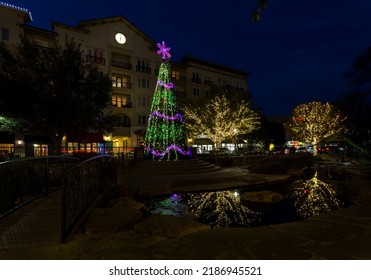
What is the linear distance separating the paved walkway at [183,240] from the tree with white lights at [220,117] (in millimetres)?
29180

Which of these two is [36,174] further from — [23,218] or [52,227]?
[52,227]

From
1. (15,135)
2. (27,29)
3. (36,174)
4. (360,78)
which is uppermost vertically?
(27,29)

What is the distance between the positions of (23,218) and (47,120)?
15.9 metres

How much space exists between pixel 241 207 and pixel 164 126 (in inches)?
485

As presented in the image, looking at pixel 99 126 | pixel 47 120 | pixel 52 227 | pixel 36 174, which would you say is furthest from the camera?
pixel 99 126

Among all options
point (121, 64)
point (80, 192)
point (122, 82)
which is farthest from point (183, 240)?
point (121, 64)

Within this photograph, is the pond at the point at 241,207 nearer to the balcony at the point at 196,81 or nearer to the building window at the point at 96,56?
the building window at the point at 96,56

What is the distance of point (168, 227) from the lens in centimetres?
645

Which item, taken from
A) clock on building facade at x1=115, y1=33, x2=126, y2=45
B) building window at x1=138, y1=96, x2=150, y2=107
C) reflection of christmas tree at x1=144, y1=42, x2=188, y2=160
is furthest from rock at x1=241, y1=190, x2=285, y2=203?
clock on building facade at x1=115, y1=33, x2=126, y2=45

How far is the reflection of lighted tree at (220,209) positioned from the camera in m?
8.45

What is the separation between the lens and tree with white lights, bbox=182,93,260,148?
119 ft

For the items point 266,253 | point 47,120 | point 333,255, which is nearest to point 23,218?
point 266,253

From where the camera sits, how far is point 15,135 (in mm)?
29609

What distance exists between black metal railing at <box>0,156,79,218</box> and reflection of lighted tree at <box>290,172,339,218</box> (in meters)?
7.91
